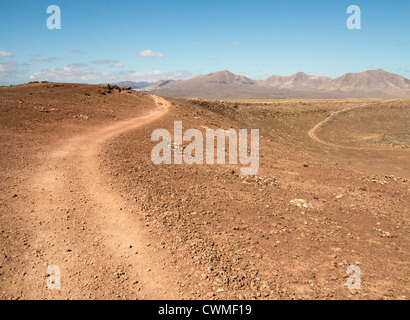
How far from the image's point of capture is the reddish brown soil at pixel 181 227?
18.6 feet

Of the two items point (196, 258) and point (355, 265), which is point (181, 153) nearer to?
point (196, 258)

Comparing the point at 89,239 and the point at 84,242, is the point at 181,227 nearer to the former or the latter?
the point at 89,239

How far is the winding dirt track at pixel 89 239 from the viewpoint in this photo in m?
5.45

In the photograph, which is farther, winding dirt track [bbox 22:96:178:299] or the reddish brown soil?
the reddish brown soil

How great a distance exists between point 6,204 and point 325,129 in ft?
140

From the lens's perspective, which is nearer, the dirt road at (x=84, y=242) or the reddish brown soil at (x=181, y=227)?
the dirt road at (x=84, y=242)

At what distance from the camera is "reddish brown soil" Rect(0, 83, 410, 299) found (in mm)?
5680

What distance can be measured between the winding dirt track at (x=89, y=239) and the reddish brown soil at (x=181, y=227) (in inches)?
1.1

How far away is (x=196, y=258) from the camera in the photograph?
627 centimetres

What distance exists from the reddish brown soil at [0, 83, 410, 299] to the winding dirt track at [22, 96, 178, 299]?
0.03m

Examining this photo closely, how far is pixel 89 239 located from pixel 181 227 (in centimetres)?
253
